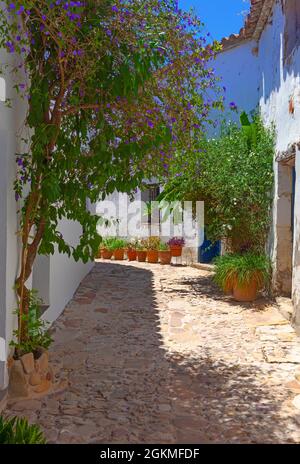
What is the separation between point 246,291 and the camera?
7871 millimetres

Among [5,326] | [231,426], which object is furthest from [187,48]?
[231,426]

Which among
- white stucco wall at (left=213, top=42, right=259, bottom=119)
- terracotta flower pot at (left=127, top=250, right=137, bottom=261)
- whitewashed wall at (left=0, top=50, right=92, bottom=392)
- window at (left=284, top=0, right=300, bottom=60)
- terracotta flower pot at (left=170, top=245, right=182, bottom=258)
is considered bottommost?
terracotta flower pot at (left=127, top=250, right=137, bottom=261)

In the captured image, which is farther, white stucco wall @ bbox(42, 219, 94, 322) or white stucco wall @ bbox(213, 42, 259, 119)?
white stucco wall @ bbox(213, 42, 259, 119)

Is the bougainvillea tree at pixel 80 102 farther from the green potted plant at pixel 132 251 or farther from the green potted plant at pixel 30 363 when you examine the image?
the green potted plant at pixel 132 251

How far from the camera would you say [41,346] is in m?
4.27

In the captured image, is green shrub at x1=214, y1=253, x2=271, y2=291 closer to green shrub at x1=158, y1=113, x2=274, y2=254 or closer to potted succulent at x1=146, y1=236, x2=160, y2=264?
green shrub at x1=158, y1=113, x2=274, y2=254

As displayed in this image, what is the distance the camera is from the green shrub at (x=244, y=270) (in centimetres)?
784

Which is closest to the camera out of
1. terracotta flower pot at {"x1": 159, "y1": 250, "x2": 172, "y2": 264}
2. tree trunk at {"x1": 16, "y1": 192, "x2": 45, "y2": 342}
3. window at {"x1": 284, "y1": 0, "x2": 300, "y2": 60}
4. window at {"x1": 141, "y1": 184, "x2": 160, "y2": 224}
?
tree trunk at {"x1": 16, "y1": 192, "x2": 45, "y2": 342}

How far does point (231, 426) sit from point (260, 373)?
126 cm

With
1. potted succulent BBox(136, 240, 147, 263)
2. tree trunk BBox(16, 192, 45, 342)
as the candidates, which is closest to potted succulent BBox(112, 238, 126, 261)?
potted succulent BBox(136, 240, 147, 263)

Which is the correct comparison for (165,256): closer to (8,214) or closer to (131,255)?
(131,255)

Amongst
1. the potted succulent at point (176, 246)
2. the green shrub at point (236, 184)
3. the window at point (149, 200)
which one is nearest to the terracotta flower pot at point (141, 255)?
the potted succulent at point (176, 246)

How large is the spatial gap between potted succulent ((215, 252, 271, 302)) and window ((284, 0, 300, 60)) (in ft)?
10.6

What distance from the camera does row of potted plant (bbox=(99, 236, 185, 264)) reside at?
1337 centimetres
